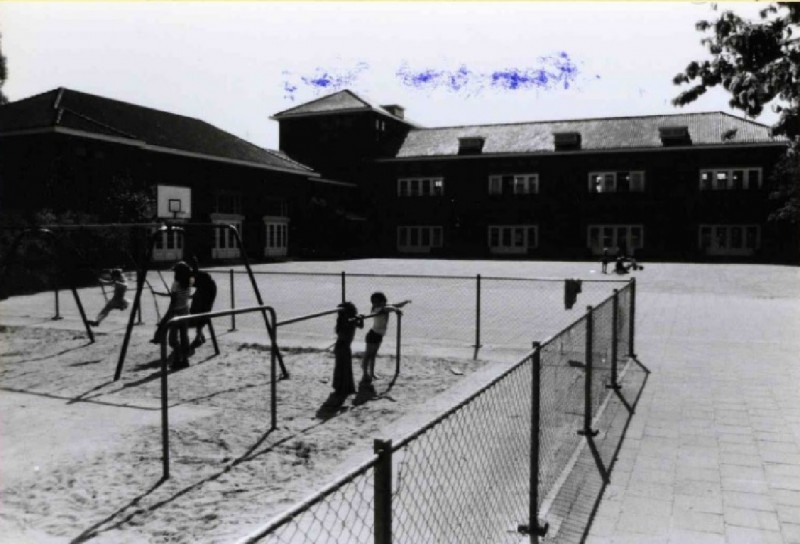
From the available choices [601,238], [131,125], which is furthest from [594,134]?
[131,125]

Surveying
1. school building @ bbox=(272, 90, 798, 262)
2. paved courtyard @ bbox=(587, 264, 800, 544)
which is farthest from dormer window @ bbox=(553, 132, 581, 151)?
paved courtyard @ bbox=(587, 264, 800, 544)

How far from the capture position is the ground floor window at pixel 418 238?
5009 centimetres

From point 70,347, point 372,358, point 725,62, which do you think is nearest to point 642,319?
point 725,62

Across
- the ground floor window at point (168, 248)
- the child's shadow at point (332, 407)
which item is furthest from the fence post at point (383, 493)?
the ground floor window at point (168, 248)

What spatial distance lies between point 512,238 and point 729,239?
14865mm

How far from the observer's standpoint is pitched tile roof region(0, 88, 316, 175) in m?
28.3

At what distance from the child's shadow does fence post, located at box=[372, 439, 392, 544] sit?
4811 mm

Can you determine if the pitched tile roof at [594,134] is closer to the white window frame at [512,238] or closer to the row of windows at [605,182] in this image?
the row of windows at [605,182]

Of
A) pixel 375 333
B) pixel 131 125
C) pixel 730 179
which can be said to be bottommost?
pixel 375 333

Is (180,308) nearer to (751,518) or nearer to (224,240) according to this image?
(751,518)

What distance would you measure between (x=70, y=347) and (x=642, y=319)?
39.5 feet

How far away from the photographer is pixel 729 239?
140 feet

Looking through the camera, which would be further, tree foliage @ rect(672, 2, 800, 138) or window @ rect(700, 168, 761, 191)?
window @ rect(700, 168, 761, 191)

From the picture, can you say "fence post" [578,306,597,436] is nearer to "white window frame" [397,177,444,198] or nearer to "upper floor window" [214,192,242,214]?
"upper floor window" [214,192,242,214]
